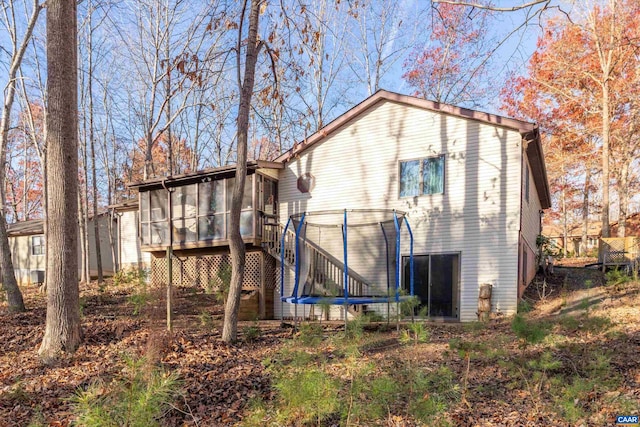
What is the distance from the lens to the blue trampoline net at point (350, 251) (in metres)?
9.67

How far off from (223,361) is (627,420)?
463 centimetres

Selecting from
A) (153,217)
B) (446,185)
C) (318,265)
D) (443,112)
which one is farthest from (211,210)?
(443,112)

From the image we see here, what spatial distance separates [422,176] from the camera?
33.7ft

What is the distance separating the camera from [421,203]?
33.6ft

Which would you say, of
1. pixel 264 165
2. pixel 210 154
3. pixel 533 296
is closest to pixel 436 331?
pixel 533 296

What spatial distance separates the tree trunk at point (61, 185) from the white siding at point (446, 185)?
6544 mm

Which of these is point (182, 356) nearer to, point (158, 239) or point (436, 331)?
point (436, 331)

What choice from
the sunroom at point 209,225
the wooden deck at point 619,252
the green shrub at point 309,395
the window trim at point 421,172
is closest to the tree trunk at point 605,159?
the wooden deck at point 619,252

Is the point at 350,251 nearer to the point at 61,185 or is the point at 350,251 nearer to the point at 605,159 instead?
the point at 61,185

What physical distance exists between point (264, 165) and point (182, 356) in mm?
6451

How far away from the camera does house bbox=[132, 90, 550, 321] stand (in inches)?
367

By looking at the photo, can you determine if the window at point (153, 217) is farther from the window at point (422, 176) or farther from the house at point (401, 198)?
the window at point (422, 176)

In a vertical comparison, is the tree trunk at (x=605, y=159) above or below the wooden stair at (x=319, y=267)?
above

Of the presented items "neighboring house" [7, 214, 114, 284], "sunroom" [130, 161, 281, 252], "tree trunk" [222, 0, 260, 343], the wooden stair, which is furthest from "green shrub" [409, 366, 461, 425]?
"neighboring house" [7, 214, 114, 284]
